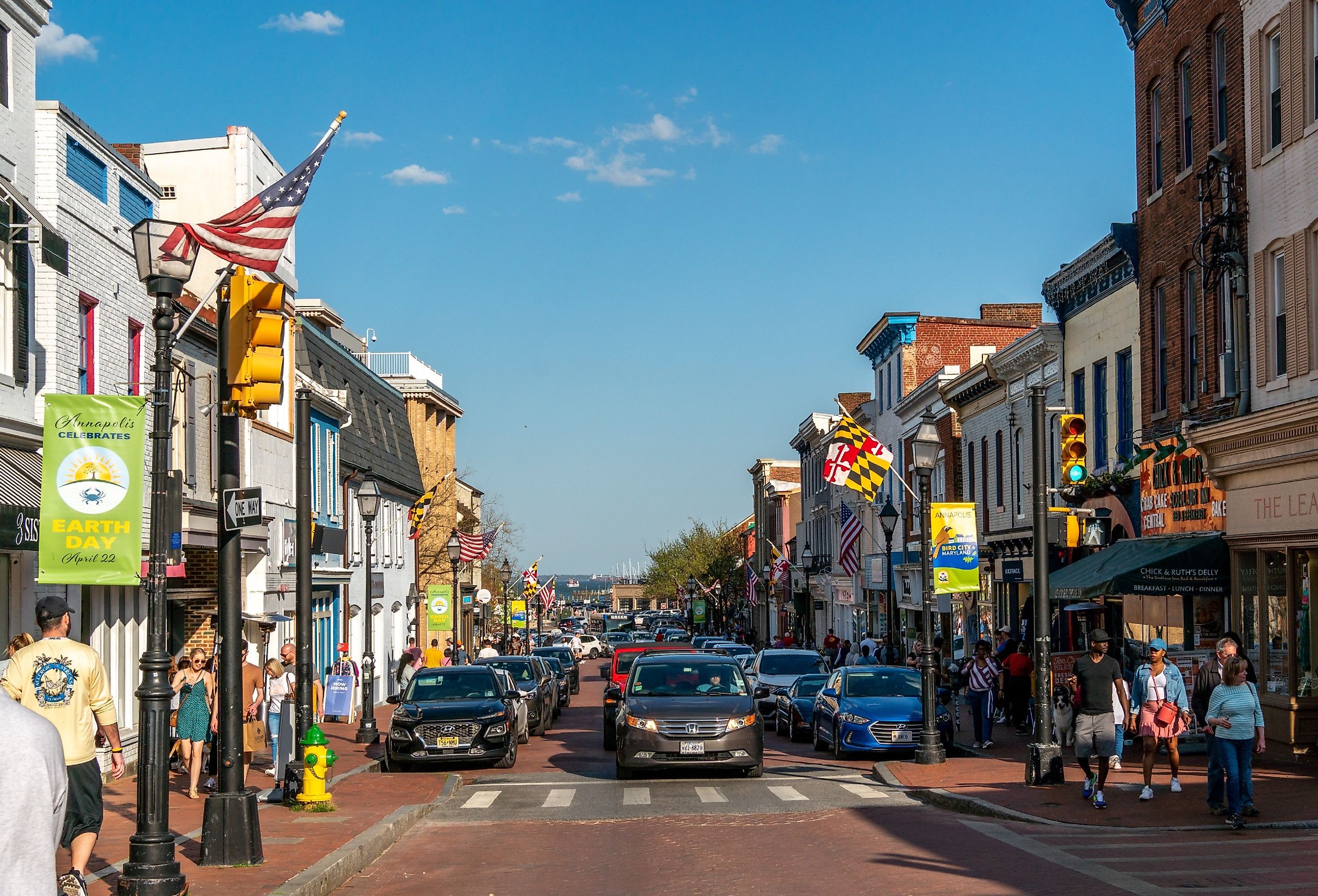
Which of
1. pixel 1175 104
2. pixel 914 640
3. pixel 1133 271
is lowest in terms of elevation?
pixel 914 640

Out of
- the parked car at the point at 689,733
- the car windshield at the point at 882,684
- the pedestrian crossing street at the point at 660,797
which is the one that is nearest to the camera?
the pedestrian crossing street at the point at 660,797

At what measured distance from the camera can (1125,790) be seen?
16672 mm

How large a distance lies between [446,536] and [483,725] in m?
38.5

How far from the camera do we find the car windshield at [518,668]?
99.8ft

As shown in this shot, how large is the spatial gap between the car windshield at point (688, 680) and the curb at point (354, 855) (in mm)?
4119

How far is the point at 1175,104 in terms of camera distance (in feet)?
81.9

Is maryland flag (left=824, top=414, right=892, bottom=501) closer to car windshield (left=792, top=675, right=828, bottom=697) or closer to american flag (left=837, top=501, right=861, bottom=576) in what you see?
american flag (left=837, top=501, right=861, bottom=576)

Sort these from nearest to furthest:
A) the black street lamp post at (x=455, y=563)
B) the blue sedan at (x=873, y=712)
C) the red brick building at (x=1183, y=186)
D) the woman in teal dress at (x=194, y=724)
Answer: the woman in teal dress at (x=194, y=724) → the blue sedan at (x=873, y=712) → the red brick building at (x=1183, y=186) → the black street lamp post at (x=455, y=563)

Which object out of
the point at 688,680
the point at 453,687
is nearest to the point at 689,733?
the point at 688,680

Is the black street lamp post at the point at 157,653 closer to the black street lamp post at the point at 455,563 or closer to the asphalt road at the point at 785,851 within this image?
the asphalt road at the point at 785,851

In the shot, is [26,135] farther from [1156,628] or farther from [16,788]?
[1156,628]

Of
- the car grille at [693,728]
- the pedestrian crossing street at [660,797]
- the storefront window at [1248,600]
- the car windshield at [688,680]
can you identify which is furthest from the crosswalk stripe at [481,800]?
the storefront window at [1248,600]

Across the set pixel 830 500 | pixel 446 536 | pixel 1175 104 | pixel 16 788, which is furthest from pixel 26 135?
pixel 830 500

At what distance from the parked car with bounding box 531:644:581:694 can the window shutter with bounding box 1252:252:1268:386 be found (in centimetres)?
2748
